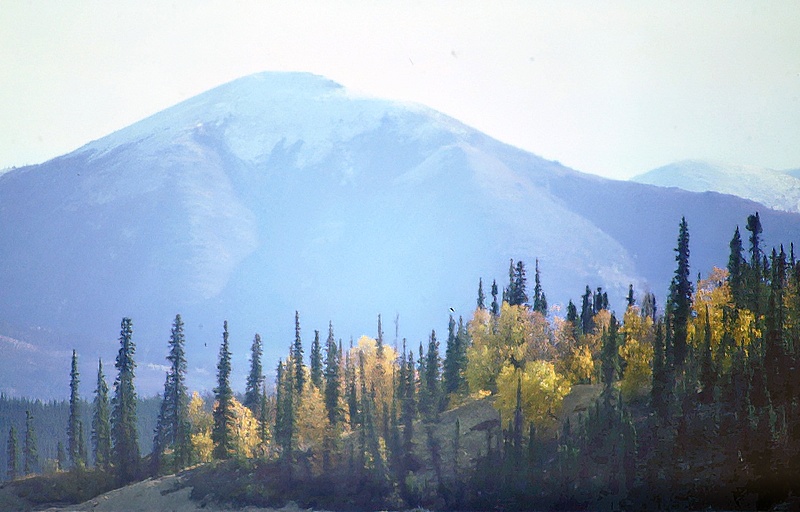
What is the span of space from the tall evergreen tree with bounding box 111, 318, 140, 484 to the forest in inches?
10.9

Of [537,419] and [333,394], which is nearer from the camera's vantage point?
[537,419]

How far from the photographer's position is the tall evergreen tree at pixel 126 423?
490 feet

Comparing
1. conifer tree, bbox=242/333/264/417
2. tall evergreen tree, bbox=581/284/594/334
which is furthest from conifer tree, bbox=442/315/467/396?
conifer tree, bbox=242/333/264/417

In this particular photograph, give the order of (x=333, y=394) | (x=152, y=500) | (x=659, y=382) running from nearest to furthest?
1. (x=659, y=382)
2. (x=152, y=500)
3. (x=333, y=394)

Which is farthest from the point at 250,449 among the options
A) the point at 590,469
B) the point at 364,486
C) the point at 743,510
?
the point at 743,510

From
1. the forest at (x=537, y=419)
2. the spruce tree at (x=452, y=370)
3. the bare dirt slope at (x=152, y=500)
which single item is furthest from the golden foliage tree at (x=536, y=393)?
the bare dirt slope at (x=152, y=500)

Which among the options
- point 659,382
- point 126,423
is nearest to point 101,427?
point 126,423

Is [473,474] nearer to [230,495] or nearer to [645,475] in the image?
[645,475]

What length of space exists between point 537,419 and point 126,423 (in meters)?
60.8

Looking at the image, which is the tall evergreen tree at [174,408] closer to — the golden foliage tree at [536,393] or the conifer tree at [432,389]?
the conifer tree at [432,389]

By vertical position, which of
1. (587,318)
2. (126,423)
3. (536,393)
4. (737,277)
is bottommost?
(126,423)

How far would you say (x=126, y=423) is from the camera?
502ft

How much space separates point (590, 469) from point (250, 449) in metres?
53.1

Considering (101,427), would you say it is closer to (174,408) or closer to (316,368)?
(174,408)
